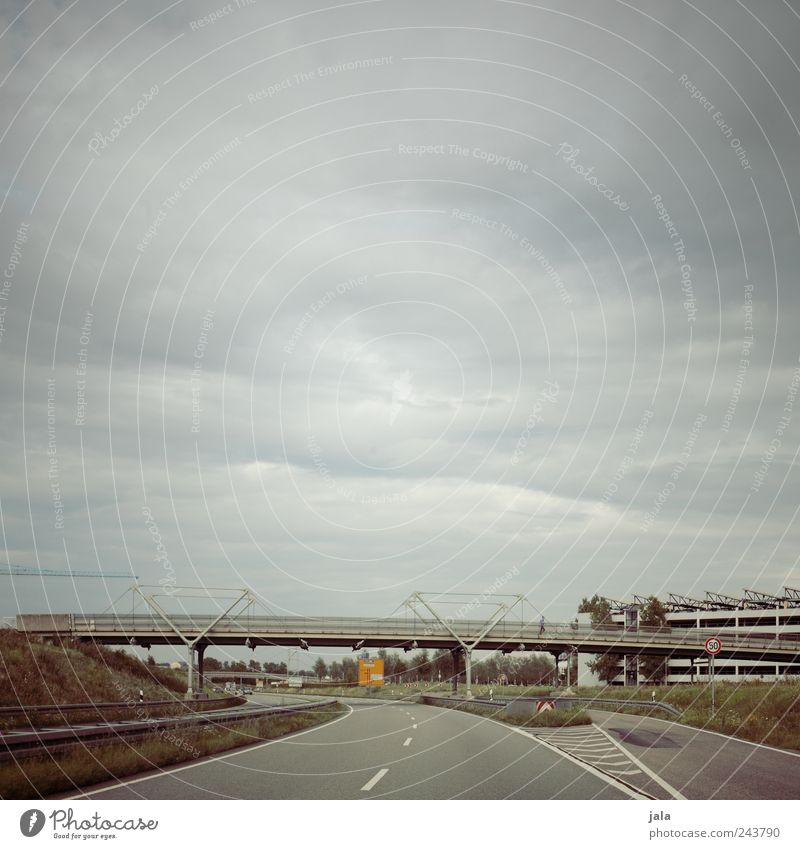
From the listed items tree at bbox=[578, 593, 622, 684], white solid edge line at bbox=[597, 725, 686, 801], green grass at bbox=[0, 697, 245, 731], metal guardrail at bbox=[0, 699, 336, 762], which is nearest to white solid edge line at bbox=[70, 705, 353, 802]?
metal guardrail at bbox=[0, 699, 336, 762]

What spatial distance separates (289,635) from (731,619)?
387 feet

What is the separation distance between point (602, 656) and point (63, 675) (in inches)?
3593

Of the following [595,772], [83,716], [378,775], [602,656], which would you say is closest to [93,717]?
[83,716]

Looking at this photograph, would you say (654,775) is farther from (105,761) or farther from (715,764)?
(105,761)

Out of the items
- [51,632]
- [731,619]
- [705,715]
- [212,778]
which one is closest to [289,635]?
[51,632]

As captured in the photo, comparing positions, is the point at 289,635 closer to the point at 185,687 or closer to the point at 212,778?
the point at 185,687

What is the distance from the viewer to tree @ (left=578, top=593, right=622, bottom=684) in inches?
4911

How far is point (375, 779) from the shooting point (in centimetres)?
1466

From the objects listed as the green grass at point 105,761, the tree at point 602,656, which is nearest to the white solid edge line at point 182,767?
the green grass at point 105,761

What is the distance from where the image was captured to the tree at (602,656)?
4911 inches

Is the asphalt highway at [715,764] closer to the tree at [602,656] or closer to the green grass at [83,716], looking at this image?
the green grass at [83,716]

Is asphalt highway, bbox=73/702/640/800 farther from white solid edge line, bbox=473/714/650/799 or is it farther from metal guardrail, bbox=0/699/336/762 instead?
metal guardrail, bbox=0/699/336/762

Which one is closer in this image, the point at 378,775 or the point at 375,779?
the point at 375,779

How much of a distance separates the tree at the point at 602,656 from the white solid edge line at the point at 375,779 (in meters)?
91.7
